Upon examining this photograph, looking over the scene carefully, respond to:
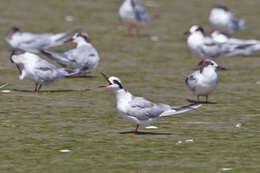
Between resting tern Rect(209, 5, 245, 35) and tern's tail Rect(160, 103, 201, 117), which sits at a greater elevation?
resting tern Rect(209, 5, 245, 35)

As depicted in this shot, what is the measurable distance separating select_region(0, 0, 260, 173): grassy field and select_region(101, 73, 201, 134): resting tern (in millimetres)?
288

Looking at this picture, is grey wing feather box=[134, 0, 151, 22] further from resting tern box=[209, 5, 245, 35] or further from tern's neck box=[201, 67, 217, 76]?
tern's neck box=[201, 67, 217, 76]

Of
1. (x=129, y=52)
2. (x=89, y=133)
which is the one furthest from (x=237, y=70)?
(x=89, y=133)

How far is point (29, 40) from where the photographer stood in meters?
19.0

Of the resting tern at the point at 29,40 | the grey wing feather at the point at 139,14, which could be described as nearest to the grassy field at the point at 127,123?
the resting tern at the point at 29,40

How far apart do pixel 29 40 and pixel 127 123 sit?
8.67 metres

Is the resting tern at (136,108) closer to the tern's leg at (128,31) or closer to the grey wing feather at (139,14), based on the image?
the tern's leg at (128,31)

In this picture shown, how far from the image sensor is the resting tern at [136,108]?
9898 millimetres

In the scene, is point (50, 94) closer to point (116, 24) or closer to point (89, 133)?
point (89, 133)

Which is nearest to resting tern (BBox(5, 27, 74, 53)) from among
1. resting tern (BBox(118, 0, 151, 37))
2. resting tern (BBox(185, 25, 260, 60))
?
resting tern (BBox(118, 0, 151, 37))

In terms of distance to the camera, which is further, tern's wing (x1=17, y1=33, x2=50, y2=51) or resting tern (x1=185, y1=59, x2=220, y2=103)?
tern's wing (x1=17, y1=33, x2=50, y2=51)

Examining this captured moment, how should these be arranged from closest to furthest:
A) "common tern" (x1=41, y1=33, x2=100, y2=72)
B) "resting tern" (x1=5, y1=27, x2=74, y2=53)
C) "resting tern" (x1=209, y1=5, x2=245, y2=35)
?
1. "common tern" (x1=41, y1=33, x2=100, y2=72)
2. "resting tern" (x1=5, y1=27, x2=74, y2=53)
3. "resting tern" (x1=209, y1=5, x2=245, y2=35)

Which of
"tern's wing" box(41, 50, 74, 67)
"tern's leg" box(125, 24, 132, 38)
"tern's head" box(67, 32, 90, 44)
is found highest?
"tern's leg" box(125, 24, 132, 38)

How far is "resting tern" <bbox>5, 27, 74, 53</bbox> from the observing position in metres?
18.7
